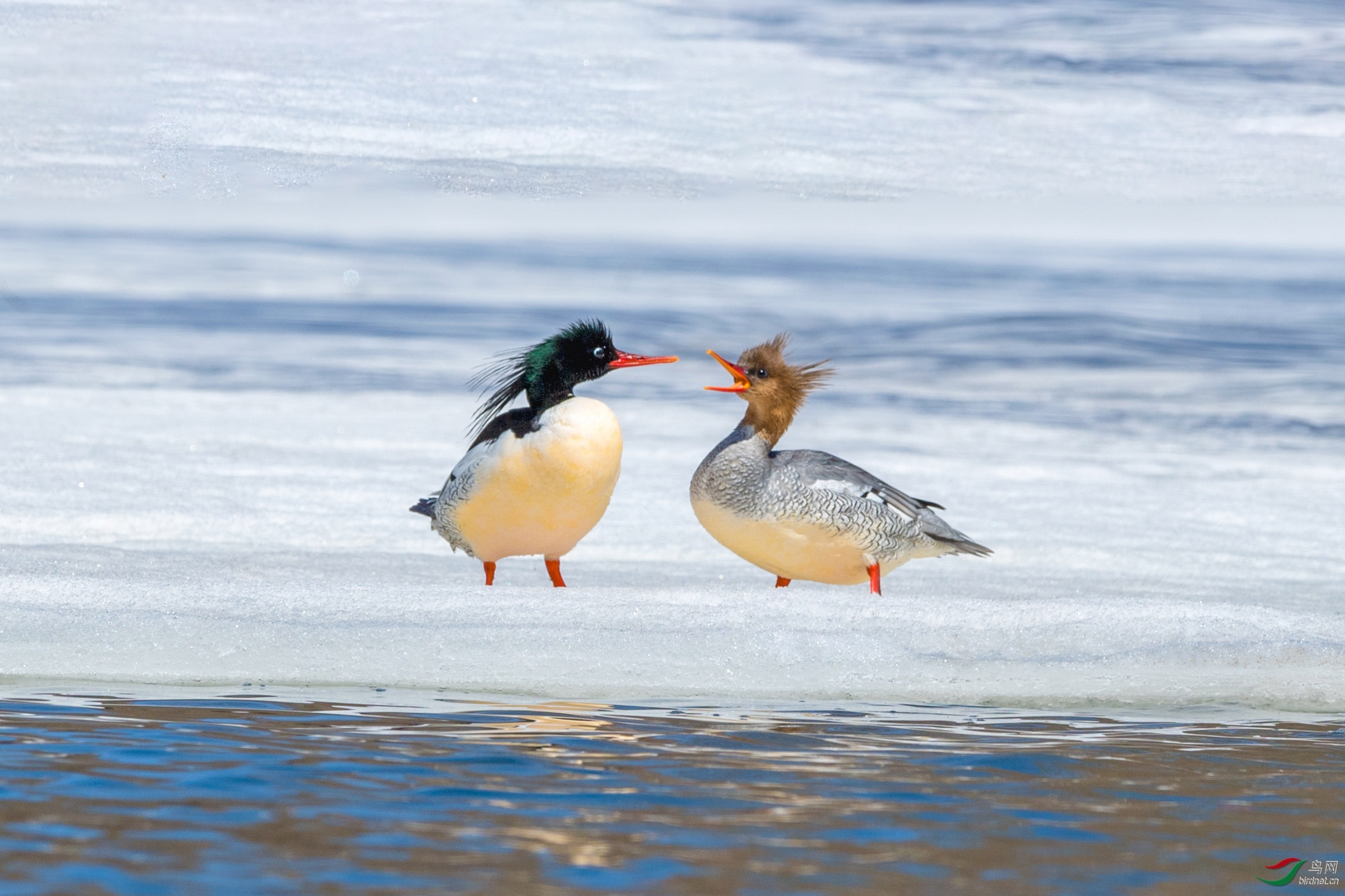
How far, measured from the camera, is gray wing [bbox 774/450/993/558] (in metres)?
4.97

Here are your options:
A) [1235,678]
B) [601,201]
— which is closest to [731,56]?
[601,201]

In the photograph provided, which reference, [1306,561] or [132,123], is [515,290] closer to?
[132,123]

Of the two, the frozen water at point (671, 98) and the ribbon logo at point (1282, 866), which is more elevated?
the frozen water at point (671, 98)

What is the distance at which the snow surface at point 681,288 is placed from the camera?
5.98 meters

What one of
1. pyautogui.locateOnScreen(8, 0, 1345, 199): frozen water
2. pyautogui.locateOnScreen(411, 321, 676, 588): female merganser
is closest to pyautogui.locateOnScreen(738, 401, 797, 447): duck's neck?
pyautogui.locateOnScreen(411, 321, 676, 588): female merganser

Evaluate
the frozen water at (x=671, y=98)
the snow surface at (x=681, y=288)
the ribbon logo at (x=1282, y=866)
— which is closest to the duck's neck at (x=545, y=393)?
the snow surface at (x=681, y=288)

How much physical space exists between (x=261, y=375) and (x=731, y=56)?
5.50 meters

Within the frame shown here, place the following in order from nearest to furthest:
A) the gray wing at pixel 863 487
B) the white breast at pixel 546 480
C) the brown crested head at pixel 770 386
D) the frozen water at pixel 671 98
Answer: the white breast at pixel 546 480
the gray wing at pixel 863 487
the brown crested head at pixel 770 386
the frozen water at pixel 671 98

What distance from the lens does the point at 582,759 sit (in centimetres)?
311

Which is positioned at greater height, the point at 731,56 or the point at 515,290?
the point at 731,56

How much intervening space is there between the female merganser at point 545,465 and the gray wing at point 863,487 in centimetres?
54

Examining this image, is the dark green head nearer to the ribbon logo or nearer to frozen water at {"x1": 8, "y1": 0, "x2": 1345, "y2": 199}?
the ribbon logo
